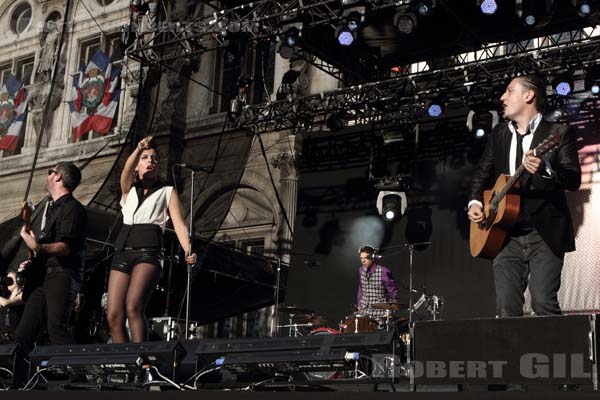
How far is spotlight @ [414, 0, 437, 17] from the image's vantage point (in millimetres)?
10727

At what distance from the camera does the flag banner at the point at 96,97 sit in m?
15.4

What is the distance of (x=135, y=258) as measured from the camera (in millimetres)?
5695

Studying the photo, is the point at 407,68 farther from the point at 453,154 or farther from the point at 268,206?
the point at 268,206

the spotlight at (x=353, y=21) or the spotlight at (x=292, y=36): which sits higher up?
the spotlight at (x=292, y=36)

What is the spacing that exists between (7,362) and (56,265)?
70 cm

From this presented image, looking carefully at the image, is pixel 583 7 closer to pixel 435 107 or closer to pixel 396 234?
pixel 435 107

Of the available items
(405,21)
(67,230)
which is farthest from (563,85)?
(67,230)

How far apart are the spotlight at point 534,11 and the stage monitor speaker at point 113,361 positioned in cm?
714

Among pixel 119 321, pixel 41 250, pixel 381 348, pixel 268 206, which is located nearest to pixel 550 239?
pixel 381 348

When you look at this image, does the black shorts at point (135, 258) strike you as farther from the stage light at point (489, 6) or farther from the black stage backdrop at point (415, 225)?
the black stage backdrop at point (415, 225)

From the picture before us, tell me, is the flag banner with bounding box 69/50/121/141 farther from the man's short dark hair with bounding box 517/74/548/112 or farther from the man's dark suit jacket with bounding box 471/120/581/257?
the man's dark suit jacket with bounding box 471/120/581/257

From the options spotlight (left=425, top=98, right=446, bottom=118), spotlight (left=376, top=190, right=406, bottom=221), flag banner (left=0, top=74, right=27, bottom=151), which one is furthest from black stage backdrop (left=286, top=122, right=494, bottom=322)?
flag banner (left=0, top=74, right=27, bottom=151)

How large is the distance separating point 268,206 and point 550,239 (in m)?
12.0

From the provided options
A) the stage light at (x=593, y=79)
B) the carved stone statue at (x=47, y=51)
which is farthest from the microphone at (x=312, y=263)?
the carved stone statue at (x=47, y=51)
